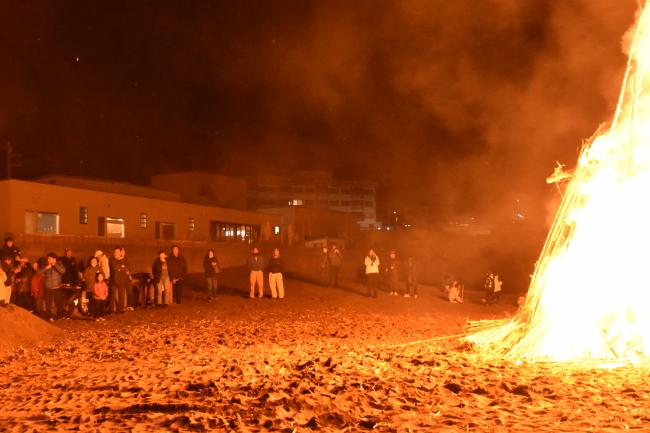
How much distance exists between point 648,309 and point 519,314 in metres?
1.94

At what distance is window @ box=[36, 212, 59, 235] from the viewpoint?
89.8 ft

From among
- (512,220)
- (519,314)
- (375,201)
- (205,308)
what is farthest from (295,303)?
(375,201)

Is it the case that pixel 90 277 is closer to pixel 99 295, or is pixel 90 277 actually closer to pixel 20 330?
pixel 99 295

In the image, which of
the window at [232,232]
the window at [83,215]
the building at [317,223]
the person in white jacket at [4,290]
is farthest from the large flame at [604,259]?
the building at [317,223]

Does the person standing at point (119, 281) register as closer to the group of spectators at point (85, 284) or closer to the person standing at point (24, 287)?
the group of spectators at point (85, 284)

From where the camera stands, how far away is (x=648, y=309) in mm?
8648

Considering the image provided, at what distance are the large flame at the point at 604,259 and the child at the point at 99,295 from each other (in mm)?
9861

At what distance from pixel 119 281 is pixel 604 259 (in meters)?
11.8

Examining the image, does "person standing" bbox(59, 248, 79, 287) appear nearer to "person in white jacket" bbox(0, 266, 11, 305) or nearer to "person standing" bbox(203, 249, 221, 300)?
→ "person in white jacket" bbox(0, 266, 11, 305)

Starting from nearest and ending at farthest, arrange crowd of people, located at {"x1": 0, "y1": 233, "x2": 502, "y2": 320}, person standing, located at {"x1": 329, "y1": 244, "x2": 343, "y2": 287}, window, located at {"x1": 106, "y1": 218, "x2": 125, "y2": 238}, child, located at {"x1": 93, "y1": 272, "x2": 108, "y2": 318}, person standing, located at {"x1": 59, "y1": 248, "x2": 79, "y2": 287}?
crowd of people, located at {"x1": 0, "y1": 233, "x2": 502, "y2": 320}
child, located at {"x1": 93, "y1": 272, "x2": 108, "y2": 318}
person standing, located at {"x1": 59, "y1": 248, "x2": 79, "y2": 287}
person standing, located at {"x1": 329, "y1": 244, "x2": 343, "y2": 287}
window, located at {"x1": 106, "y1": 218, "x2": 125, "y2": 238}

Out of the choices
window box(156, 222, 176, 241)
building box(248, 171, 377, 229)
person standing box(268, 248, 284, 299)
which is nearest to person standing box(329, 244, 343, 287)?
person standing box(268, 248, 284, 299)

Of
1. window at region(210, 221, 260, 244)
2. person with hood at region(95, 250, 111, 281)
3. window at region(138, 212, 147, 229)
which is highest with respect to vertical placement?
window at region(138, 212, 147, 229)

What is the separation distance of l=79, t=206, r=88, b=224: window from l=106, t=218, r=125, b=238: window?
158cm

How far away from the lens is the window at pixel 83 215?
29641 mm
